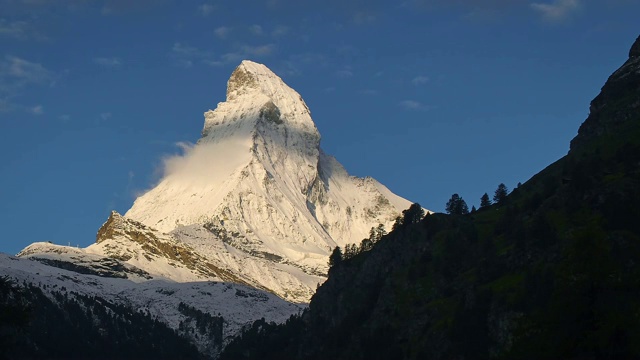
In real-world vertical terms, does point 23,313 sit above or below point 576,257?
below

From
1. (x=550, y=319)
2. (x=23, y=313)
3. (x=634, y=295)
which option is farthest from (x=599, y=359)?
(x=23, y=313)

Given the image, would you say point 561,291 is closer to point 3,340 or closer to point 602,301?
point 602,301

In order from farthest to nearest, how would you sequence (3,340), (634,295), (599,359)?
1. (634,295)
2. (599,359)
3. (3,340)

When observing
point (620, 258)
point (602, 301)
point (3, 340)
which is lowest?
point (3, 340)

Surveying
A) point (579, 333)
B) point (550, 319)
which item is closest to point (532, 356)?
point (550, 319)

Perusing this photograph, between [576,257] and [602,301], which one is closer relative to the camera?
[602,301]

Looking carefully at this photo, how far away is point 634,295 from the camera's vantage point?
17962 centimetres

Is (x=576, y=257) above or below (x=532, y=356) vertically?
above

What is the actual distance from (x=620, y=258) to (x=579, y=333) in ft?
85.3

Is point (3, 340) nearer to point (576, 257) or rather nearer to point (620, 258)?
point (576, 257)

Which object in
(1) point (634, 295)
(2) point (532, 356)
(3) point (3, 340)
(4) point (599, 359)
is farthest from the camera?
(2) point (532, 356)

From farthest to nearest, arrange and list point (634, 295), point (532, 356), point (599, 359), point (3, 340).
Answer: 1. point (532, 356)
2. point (634, 295)
3. point (599, 359)
4. point (3, 340)

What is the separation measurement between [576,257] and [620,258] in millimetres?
15998

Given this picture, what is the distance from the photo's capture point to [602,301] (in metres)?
174
